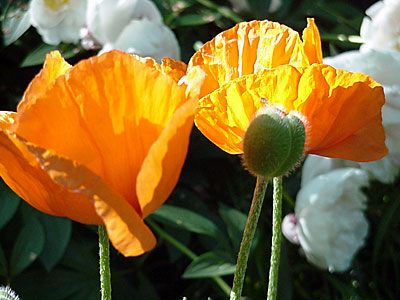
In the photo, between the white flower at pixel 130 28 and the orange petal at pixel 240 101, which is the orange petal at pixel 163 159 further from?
the white flower at pixel 130 28

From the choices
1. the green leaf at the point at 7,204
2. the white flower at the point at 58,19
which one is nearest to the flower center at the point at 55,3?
the white flower at the point at 58,19

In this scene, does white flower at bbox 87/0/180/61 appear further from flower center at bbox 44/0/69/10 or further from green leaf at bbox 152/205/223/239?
green leaf at bbox 152/205/223/239

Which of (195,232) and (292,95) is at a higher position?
(292,95)

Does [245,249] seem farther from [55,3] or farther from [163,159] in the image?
[55,3]

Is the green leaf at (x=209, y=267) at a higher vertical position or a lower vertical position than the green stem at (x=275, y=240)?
lower

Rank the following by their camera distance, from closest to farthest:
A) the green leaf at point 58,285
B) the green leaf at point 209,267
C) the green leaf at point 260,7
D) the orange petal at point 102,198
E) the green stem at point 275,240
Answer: the orange petal at point 102,198 → the green stem at point 275,240 → the green leaf at point 209,267 → the green leaf at point 58,285 → the green leaf at point 260,7

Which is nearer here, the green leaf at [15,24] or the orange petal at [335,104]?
the orange petal at [335,104]

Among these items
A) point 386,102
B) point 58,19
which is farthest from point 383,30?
point 58,19
